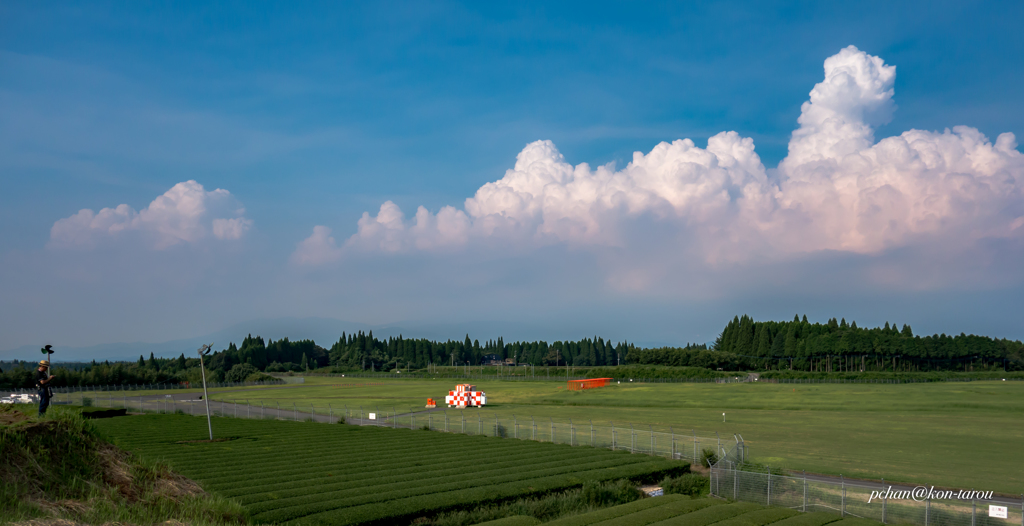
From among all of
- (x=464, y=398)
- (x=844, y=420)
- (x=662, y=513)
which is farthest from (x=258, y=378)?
(x=662, y=513)

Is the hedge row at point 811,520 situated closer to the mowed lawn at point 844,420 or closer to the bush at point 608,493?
the bush at point 608,493

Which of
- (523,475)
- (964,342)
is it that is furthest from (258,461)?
(964,342)

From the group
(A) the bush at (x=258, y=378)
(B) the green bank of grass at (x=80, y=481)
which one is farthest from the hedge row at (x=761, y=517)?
(A) the bush at (x=258, y=378)

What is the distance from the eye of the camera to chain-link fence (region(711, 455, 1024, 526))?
833 inches

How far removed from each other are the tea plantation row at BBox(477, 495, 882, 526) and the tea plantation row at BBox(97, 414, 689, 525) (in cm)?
521

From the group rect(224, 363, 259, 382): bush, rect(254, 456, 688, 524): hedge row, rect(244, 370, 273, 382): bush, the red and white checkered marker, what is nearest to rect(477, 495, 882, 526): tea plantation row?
rect(254, 456, 688, 524): hedge row

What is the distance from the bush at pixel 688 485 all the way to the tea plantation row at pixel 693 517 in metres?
5.69

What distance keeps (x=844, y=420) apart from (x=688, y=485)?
42006 mm

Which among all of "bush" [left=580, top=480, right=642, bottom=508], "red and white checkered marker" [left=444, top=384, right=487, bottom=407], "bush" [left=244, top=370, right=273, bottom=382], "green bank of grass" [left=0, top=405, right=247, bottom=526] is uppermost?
"green bank of grass" [left=0, top=405, right=247, bottom=526]

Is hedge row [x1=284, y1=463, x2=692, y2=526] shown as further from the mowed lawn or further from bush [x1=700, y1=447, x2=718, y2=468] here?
the mowed lawn

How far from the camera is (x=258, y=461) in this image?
3097 centimetres

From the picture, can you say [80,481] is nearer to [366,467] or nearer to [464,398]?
[366,467]

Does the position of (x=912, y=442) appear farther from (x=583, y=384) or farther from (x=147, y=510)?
(x=583, y=384)

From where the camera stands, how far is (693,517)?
19.5 m
